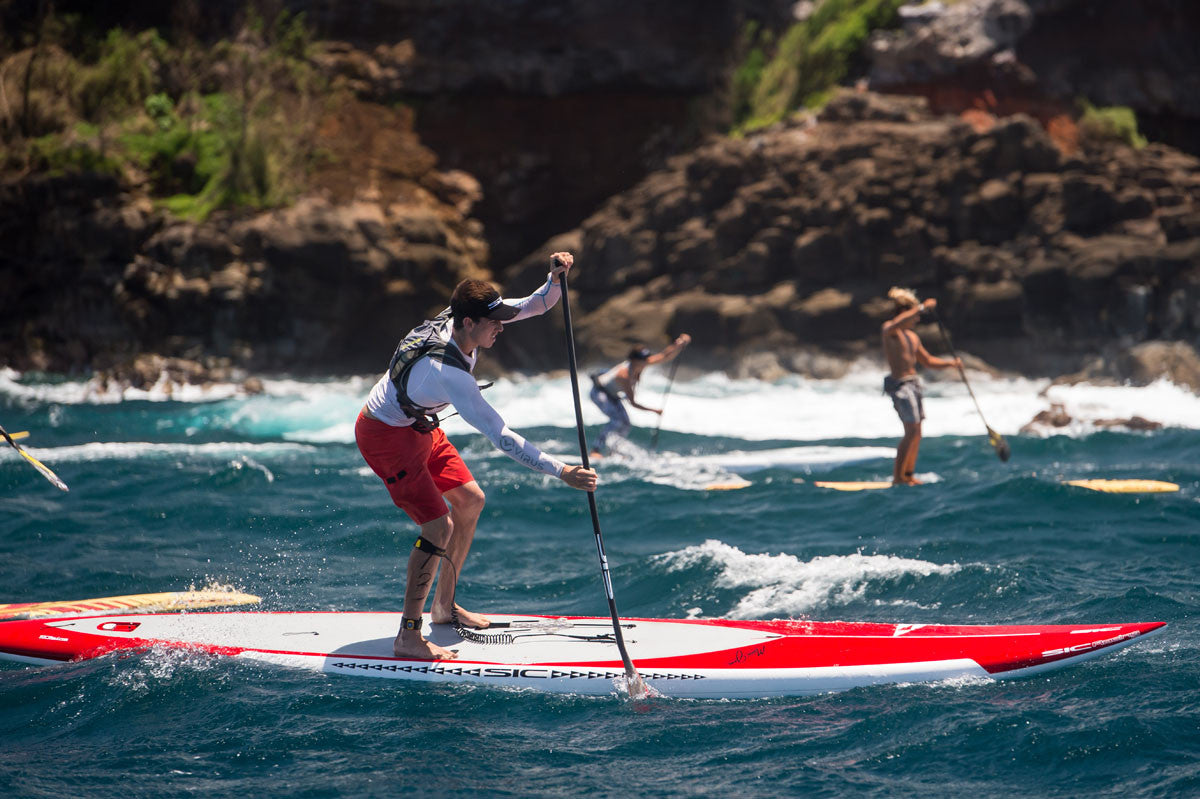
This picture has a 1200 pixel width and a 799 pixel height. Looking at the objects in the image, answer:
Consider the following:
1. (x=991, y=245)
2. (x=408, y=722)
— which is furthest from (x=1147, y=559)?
(x=991, y=245)

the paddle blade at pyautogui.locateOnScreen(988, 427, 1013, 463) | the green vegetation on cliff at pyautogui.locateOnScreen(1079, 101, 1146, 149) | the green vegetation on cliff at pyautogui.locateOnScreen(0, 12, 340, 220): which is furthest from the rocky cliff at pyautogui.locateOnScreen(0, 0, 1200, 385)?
the paddle blade at pyautogui.locateOnScreen(988, 427, 1013, 463)

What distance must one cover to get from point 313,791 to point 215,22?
31153 mm

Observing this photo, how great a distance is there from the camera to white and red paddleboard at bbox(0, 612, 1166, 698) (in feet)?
17.7

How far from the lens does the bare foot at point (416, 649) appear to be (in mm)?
5641

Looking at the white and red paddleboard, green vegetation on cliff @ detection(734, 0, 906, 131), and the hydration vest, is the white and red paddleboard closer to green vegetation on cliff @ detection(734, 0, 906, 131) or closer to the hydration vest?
the hydration vest

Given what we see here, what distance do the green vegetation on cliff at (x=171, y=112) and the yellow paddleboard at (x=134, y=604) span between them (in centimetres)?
1974

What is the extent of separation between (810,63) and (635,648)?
26.3 metres

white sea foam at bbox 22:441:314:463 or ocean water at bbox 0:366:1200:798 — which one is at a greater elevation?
white sea foam at bbox 22:441:314:463

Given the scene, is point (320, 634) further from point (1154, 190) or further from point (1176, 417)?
point (1154, 190)

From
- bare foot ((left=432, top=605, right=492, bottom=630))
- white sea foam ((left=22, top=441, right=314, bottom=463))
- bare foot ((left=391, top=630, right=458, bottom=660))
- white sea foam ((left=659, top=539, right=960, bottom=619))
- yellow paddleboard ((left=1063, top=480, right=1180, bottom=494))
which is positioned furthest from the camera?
white sea foam ((left=22, top=441, right=314, bottom=463))

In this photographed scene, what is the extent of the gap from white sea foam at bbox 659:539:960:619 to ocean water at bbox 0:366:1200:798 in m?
0.03

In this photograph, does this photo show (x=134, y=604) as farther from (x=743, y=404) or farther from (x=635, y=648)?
(x=743, y=404)

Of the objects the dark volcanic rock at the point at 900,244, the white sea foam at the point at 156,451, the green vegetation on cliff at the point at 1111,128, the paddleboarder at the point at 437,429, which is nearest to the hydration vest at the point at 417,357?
the paddleboarder at the point at 437,429

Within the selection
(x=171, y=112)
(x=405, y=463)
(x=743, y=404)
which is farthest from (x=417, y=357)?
(x=171, y=112)
